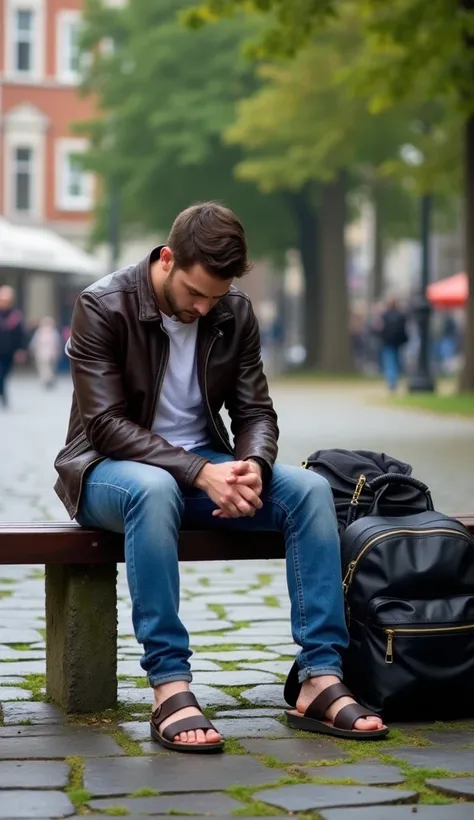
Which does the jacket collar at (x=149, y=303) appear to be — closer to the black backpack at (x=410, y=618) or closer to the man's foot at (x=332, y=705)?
Result: the black backpack at (x=410, y=618)

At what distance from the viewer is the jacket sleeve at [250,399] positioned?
5151 mm

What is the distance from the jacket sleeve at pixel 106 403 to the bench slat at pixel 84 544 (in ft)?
0.72

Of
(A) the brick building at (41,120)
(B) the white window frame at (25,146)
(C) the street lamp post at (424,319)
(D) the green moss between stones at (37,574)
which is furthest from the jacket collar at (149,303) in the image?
(B) the white window frame at (25,146)

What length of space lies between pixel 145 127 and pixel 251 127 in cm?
658

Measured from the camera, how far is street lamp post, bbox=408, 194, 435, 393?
28.5m

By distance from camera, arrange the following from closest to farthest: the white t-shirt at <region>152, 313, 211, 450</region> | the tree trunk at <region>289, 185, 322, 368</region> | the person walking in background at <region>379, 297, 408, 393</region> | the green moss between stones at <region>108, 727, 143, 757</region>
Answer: the green moss between stones at <region>108, 727, 143, 757</region> → the white t-shirt at <region>152, 313, 211, 450</region> → the person walking in background at <region>379, 297, 408, 393</region> → the tree trunk at <region>289, 185, 322, 368</region>

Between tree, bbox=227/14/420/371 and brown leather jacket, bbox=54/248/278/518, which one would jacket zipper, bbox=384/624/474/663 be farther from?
tree, bbox=227/14/420/371

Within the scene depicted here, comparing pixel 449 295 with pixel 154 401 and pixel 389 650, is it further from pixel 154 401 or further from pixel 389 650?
pixel 389 650

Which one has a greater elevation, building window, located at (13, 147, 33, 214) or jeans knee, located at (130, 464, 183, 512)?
building window, located at (13, 147, 33, 214)

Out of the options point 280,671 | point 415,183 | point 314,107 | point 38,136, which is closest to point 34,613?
point 280,671

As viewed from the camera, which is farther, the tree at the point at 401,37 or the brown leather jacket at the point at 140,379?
the tree at the point at 401,37

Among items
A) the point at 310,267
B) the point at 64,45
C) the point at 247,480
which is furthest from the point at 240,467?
the point at 64,45

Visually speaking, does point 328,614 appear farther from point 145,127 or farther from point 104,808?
point 145,127

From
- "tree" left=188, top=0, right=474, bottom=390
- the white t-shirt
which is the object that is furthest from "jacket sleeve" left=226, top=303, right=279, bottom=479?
"tree" left=188, top=0, right=474, bottom=390
